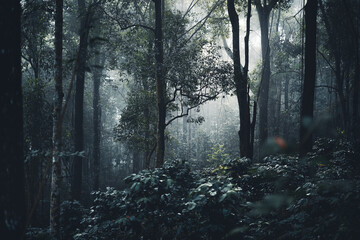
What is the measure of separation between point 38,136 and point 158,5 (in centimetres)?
742

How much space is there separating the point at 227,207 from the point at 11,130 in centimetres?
286

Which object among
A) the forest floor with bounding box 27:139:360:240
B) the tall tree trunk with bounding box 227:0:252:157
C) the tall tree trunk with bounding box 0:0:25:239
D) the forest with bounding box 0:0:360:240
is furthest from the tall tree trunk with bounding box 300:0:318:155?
the tall tree trunk with bounding box 0:0:25:239

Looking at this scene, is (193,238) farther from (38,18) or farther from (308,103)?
(38,18)

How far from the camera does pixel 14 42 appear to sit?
2191 millimetres

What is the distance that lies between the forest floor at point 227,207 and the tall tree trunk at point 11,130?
5.92 ft

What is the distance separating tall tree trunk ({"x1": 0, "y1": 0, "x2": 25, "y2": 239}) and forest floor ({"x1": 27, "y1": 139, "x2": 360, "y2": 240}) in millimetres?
1806

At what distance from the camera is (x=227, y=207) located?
368 cm

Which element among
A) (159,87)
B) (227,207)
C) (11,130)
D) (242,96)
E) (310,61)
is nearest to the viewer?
(11,130)

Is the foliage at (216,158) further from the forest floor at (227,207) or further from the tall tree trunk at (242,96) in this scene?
the forest floor at (227,207)

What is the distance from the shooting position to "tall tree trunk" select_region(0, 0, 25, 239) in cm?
206

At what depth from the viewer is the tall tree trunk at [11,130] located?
2057 millimetres

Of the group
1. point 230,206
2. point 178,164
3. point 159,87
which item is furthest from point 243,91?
point 230,206

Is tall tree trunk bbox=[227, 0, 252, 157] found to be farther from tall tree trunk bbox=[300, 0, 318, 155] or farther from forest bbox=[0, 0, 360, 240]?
tall tree trunk bbox=[300, 0, 318, 155]

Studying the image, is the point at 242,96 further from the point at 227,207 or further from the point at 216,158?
the point at 227,207
